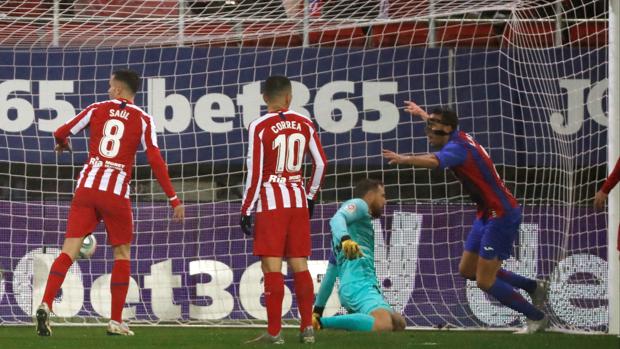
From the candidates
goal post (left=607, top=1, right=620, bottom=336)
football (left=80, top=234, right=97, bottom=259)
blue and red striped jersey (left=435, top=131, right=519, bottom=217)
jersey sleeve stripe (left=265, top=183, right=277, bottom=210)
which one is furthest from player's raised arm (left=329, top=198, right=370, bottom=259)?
football (left=80, top=234, right=97, bottom=259)

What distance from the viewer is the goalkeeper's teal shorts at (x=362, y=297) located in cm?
902

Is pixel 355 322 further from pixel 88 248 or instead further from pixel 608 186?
pixel 88 248

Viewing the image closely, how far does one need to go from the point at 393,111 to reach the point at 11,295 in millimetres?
3918

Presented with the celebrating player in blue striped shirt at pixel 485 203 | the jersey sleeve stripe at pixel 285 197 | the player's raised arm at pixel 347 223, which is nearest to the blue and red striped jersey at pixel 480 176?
the celebrating player in blue striped shirt at pixel 485 203

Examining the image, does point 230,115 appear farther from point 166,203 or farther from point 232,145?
point 166,203

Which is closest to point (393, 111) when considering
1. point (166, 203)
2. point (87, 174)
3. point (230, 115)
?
point (230, 115)

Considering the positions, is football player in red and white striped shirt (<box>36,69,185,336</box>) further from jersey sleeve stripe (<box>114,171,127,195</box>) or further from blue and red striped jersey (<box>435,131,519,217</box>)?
blue and red striped jersey (<box>435,131,519,217</box>)

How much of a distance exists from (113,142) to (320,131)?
3.86 m

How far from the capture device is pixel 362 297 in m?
9.04

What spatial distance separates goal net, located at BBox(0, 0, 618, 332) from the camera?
11.3 m

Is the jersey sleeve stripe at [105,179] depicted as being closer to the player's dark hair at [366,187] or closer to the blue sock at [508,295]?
the player's dark hair at [366,187]

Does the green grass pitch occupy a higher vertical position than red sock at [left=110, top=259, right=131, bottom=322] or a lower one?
lower

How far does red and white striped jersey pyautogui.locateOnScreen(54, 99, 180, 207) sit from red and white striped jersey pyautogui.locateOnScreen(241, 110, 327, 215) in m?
0.91

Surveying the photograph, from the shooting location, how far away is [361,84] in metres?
12.0
